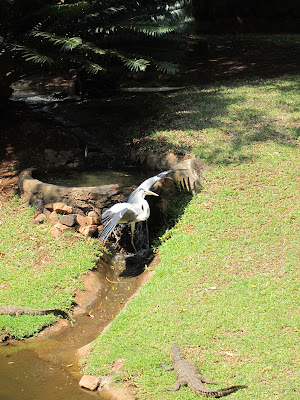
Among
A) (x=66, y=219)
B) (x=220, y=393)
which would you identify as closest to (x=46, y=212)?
(x=66, y=219)

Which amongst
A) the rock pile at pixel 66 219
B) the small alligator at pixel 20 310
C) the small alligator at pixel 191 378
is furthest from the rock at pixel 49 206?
the small alligator at pixel 191 378

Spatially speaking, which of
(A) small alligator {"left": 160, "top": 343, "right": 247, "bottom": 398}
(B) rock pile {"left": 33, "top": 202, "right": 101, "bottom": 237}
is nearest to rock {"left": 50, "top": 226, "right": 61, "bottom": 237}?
(B) rock pile {"left": 33, "top": 202, "right": 101, "bottom": 237}

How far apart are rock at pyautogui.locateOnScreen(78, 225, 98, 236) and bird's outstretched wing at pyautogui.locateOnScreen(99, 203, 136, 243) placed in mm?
532

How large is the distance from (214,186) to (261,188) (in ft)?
2.01

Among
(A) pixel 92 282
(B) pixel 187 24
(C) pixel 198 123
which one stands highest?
(B) pixel 187 24

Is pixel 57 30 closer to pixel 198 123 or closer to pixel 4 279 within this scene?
pixel 198 123

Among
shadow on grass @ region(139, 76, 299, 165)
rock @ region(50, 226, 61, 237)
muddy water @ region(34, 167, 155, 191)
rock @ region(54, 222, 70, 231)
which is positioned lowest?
rock @ region(50, 226, 61, 237)

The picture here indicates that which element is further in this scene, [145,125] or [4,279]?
[145,125]

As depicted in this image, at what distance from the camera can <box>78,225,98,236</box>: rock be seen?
735 cm

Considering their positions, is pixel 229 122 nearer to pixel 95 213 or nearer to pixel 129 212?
pixel 95 213

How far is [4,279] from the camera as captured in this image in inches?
257

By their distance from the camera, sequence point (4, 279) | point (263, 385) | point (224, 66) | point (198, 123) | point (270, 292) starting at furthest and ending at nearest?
point (224, 66), point (198, 123), point (4, 279), point (270, 292), point (263, 385)

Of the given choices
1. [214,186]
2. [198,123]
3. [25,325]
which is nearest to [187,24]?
[198,123]

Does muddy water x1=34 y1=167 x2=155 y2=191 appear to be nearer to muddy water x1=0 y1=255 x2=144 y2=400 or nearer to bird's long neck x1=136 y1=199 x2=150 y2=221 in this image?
bird's long neck x1=136 y1=199 x2=150 y2=221
